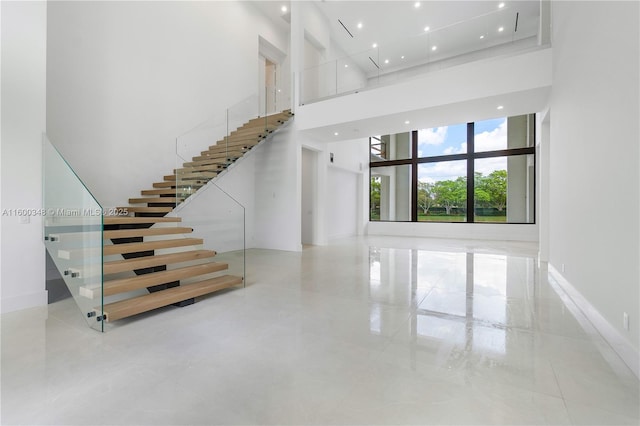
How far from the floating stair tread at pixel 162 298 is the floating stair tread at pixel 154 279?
13cm

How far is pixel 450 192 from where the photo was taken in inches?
465

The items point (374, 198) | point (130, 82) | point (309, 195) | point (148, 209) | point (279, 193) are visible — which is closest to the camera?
point (148, 209)

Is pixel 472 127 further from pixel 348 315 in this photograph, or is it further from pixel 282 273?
pixel 348 315

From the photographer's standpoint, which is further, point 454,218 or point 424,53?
point 454,218

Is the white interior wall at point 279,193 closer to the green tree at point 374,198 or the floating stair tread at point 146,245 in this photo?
the floating stair tread at point 146,245

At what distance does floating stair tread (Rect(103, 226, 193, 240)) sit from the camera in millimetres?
3850

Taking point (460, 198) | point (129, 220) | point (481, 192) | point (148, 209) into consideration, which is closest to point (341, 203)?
point (460, 198)

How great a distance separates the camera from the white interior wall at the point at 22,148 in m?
3.52

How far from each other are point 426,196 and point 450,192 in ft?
3.01

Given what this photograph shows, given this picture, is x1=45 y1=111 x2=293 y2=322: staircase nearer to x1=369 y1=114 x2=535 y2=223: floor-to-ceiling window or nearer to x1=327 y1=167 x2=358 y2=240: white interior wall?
x1=327 y1=167 x2=358 y2=240: white interior wall

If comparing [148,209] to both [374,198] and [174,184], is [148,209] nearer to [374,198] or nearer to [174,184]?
[174,184]

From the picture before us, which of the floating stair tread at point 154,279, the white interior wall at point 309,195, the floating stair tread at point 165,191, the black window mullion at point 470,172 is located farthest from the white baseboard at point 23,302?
the black window mullion at point 470,172

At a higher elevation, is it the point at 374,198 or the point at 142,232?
the point at 374,198

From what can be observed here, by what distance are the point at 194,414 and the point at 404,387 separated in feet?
4.16
